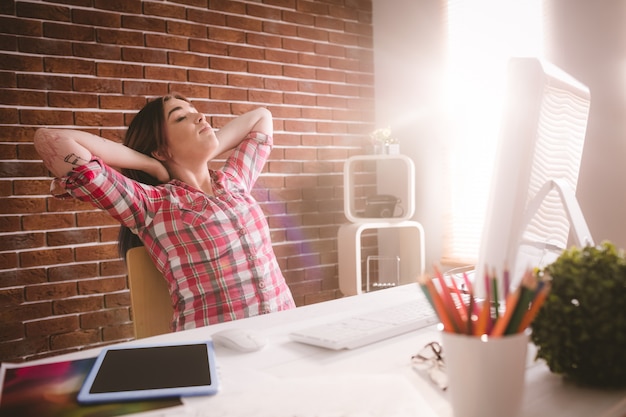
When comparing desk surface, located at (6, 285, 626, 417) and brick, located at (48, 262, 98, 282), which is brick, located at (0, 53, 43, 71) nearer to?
brick, located at (48, 262, 98, 282)

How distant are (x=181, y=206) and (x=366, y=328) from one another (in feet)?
2.93

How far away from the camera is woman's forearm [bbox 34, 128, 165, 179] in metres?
1.56

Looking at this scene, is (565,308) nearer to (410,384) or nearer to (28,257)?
(410,384)

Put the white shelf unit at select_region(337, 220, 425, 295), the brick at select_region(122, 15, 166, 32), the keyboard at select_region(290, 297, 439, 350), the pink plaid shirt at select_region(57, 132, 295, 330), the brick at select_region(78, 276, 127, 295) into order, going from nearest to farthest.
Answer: the keyboard at select_region(290, 297, 439, 350) → the pink plaid shirt at select_region(57, 132, 295, 330) → the brick at select_region(78, 276, 127, 295) → the brick at select_region(122, 15, 166, 32) → the white shelf unit at select_region(337, 220, 425, 295)

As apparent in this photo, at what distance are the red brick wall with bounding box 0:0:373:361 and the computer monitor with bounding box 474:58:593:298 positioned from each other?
2.32 metres

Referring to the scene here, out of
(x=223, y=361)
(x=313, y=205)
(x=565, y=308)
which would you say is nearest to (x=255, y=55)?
(x=313, y=205)

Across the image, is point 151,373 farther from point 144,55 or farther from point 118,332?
point 144,55

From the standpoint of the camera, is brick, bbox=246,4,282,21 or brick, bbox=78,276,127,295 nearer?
brick, bbox=78,276,127,295

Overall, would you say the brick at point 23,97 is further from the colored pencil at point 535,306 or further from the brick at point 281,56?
the colored pencil at point 535,306

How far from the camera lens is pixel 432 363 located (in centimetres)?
79

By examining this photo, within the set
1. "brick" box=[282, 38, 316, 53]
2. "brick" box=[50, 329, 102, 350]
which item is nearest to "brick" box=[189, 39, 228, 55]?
"brick" box=[282, 38, 316, 53]

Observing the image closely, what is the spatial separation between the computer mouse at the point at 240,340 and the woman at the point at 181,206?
612 millimetres

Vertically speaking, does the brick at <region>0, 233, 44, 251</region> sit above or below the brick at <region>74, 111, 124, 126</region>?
below

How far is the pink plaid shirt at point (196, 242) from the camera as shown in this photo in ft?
5.05
